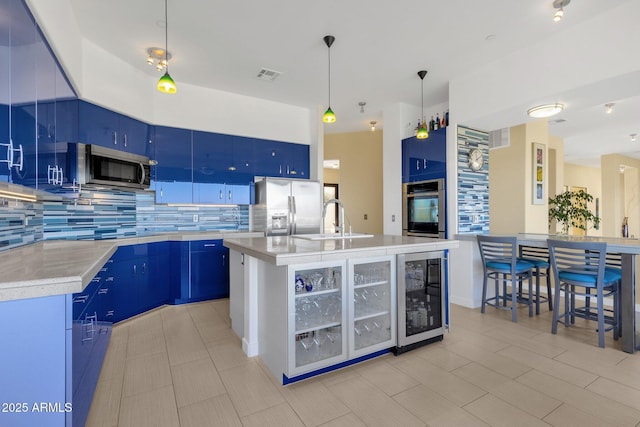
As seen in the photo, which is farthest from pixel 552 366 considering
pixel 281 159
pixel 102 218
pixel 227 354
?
pixel 102 218

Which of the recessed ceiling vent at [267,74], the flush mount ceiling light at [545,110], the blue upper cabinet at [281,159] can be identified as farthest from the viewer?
the blue upper cabinet at [281,159]

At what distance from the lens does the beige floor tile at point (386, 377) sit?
2070 millimetres

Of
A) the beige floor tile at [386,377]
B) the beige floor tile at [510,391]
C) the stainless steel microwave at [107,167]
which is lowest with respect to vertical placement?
the beige floor tile at [386,377]

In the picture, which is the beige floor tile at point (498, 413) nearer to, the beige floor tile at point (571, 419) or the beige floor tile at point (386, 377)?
the beige floor tile at point (571, 419)

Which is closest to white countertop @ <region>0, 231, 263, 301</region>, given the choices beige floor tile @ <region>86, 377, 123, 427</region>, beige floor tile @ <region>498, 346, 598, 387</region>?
beige floor tile @ <region>86, 377, 123, 427</region>

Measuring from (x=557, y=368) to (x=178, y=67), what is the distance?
4.80m

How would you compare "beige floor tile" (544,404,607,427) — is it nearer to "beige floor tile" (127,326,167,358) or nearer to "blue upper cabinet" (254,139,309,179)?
"beige floor tile" (127,326,167,358)

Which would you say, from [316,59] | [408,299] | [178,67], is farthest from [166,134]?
[408,299]

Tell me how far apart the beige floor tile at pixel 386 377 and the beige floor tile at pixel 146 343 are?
1.74m

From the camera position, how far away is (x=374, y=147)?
6559mm

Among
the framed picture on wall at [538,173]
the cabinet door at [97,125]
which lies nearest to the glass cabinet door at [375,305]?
the cabinet door at [97,125]

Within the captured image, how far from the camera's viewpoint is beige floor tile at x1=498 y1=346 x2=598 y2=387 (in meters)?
2.16

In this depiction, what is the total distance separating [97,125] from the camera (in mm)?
3240

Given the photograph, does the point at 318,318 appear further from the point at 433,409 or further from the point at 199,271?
the point at 199,271
